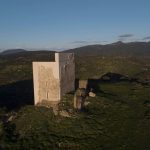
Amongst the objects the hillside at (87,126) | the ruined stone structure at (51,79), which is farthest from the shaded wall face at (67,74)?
the hillside at (87,126)

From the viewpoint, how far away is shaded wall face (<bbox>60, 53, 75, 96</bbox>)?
1268 inches

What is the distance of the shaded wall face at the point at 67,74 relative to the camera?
32.2 meters

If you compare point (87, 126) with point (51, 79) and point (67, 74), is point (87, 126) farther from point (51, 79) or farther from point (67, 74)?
point (67, 74)

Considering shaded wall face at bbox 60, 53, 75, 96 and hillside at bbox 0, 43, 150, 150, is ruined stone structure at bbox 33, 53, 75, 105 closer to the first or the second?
shaded wall face at bbox 60, 53, 75, 96

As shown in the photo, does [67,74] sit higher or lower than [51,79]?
higher

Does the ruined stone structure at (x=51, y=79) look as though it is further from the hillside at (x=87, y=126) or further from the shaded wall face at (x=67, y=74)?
the hillside at (x=87, y=126)

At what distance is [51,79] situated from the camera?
1243 inches

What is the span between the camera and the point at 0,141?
25234 mm

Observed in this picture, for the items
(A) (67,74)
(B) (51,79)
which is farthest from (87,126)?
(A) (67,74)

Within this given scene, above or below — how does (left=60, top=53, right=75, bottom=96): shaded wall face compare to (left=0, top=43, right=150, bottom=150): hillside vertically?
above

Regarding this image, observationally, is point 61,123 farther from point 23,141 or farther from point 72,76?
point 72,76

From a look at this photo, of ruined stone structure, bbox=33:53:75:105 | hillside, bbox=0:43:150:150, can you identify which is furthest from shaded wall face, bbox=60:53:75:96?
hillside, bbox=0:43:150:150

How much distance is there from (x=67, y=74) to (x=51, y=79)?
263cm

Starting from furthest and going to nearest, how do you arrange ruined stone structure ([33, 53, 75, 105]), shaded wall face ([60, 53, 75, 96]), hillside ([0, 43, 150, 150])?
shaded wall face ([60, 53, 75, 96]) → ruined stone structure ([33, 53, 75, 105]) → hillside ([0, 43, 150, 150])
